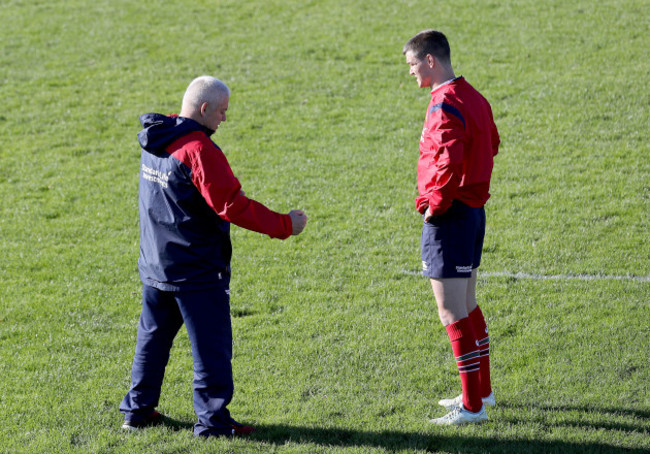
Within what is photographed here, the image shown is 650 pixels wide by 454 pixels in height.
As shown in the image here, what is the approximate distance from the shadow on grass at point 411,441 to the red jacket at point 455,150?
1517 mm

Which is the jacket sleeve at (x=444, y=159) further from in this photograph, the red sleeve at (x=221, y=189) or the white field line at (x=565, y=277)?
the white field line at (x=565, y=277)

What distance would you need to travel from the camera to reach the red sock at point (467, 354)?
5.38m

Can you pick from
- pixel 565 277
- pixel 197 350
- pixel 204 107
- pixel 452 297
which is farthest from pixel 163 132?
pixel 565 277

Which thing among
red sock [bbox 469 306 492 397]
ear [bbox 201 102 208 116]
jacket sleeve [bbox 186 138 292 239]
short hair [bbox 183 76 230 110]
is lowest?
red sock [bbox 469 306 492 397]

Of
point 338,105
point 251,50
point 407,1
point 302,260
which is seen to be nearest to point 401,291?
point 302,260

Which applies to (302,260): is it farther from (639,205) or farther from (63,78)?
(63,78)

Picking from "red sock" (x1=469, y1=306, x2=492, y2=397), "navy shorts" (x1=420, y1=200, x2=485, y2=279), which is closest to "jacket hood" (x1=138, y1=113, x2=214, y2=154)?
"navy shorts" (x1=420, y1=200, x2=485, y2=279)

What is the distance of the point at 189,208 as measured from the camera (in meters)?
5.10

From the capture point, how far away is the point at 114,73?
15195mm

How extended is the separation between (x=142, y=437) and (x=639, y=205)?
21.8 feet

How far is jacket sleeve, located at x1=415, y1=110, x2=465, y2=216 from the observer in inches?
201

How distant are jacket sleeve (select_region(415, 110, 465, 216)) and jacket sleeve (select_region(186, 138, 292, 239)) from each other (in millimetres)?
1111

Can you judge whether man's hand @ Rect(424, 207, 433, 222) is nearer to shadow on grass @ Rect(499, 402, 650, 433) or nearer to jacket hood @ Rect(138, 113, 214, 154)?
shadow on grass @ Rect(499, 402, 650, 433)

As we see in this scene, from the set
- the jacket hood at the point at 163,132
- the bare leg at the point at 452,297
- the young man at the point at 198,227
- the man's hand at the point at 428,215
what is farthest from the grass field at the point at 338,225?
the jacket hood at the point at 163,132
